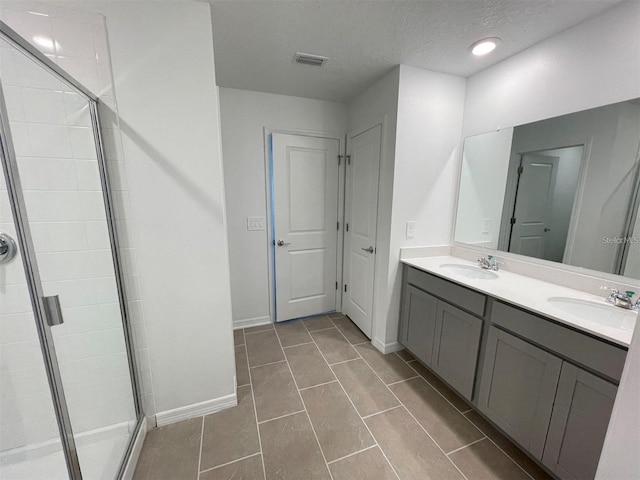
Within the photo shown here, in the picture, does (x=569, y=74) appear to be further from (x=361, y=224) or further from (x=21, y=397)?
(x=21, y=397)

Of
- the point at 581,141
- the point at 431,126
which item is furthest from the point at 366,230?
the point at 581,141

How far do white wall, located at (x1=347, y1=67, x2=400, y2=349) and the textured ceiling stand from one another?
16 cm

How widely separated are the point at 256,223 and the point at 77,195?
1.50 meters

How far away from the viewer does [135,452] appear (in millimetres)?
1354

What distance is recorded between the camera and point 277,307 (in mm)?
2781

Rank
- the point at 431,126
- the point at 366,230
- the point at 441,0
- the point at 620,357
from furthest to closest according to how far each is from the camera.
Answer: the point at 366,230, the point at 431,126, the point at 441,0, the point at 620,357

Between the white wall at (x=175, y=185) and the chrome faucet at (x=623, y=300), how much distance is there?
2132 mm

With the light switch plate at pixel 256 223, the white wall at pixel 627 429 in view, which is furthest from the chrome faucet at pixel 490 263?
the light switch plate at pixel 256 223

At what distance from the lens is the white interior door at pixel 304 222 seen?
2602 mm

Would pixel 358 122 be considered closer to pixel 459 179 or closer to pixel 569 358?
pixel 459 179

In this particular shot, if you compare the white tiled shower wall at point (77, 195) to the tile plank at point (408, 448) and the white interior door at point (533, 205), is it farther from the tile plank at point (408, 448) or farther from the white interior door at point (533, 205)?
the white interior door at point (533, 205)

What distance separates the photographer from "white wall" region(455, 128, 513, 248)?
1.95 metres

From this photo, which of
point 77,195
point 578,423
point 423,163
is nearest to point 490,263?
point 423,163

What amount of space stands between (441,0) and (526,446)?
7.64 feet
